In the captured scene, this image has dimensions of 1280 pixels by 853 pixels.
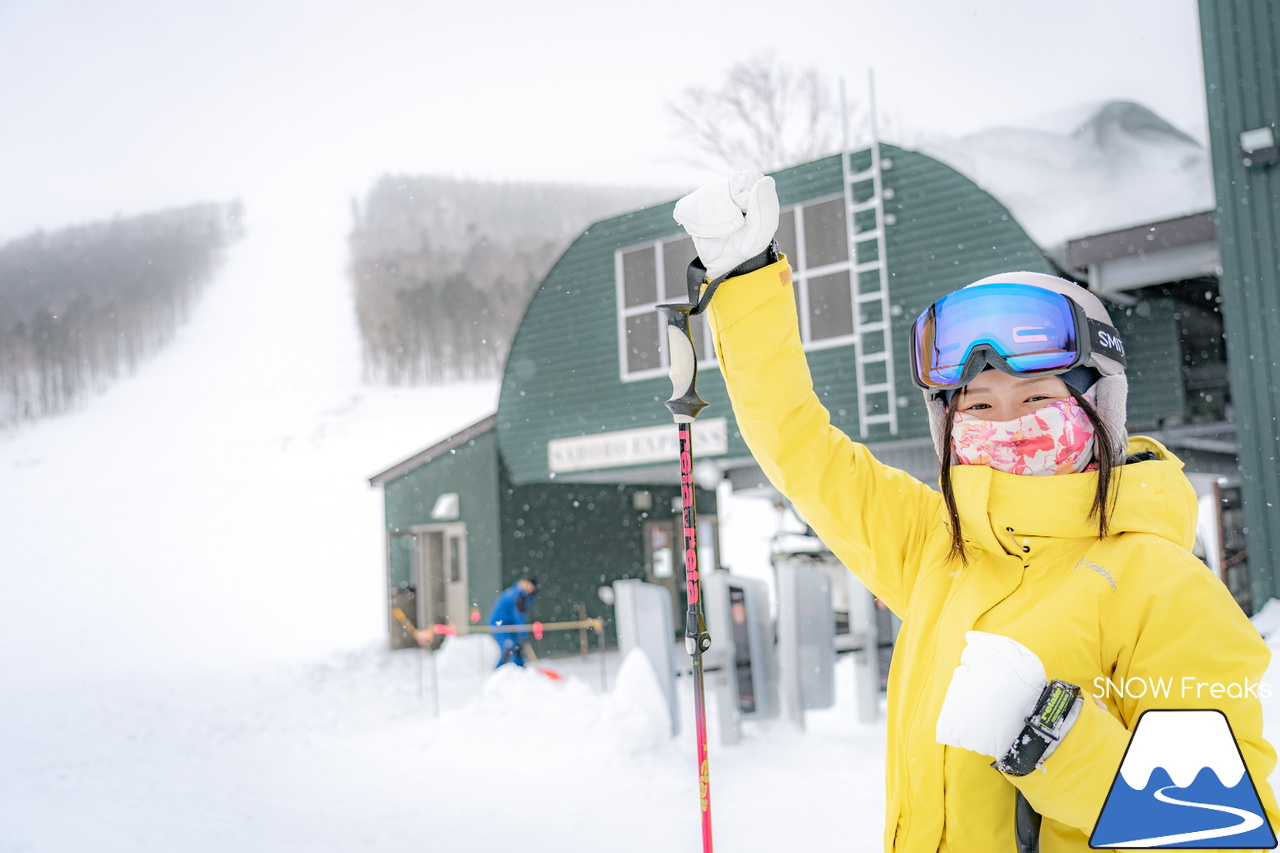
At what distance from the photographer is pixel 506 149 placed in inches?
2835

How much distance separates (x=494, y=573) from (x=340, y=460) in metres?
27.5

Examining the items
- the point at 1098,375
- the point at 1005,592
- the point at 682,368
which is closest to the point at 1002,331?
the point at 1098,375

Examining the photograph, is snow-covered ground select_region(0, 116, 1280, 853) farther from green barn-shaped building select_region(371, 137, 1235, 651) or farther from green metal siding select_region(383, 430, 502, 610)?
green barn-shaped building select_region(371, 137, 1235, 651)

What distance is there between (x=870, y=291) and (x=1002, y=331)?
31.5 feet

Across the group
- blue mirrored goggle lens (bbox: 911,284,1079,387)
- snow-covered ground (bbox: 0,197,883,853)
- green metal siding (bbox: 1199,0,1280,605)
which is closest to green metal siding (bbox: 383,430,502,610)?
snow-covered ground (bbox: 0,197,883,853)

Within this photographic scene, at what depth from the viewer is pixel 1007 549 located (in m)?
1.52

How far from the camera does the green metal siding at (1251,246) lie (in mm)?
6172

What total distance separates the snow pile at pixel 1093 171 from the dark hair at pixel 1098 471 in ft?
42.7

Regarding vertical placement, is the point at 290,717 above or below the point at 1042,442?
below

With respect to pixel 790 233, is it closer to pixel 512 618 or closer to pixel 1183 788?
pixel 512 618

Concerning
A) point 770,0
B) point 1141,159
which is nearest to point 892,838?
point 1141,159

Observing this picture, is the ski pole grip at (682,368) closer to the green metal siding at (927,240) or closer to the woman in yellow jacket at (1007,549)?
the woman in yellow jacket at (1007,549)

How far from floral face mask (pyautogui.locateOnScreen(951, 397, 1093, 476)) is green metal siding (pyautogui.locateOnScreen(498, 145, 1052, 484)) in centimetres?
867

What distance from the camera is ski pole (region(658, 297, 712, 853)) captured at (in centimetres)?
186
